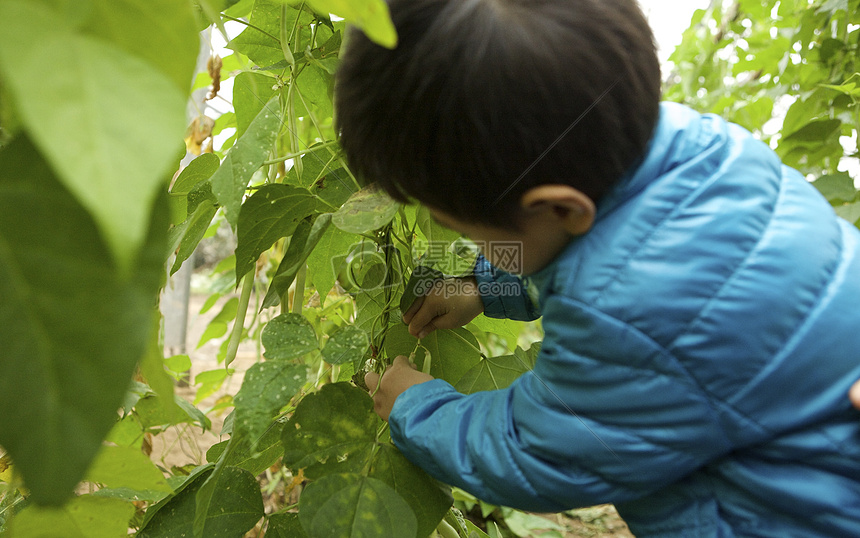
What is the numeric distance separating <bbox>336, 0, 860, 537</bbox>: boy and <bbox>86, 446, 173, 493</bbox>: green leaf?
0.71ft

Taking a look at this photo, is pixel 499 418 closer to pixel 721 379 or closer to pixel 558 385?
pixel 558 385

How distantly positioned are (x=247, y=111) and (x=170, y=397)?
1.58ft

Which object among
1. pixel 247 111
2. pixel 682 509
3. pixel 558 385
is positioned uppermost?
pixel 247 111

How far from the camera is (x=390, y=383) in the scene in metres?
0.59

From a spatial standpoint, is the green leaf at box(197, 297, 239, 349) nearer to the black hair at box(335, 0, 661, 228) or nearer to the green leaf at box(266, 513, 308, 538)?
the green leaf at box(266, 513, 308, 538)

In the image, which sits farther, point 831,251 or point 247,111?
point 247,111

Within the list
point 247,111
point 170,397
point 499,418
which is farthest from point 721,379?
point 247,111

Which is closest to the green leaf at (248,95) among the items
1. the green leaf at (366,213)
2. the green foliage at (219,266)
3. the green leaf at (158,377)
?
the green foliage at (219,266)

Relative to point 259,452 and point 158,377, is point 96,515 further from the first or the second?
point 158,377

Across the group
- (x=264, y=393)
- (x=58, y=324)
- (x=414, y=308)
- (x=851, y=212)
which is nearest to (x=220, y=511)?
(x=264, y=393)

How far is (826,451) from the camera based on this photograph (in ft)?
1.48

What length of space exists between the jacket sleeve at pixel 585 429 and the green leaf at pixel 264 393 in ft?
0.41

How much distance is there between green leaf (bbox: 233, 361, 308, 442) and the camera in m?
0.44

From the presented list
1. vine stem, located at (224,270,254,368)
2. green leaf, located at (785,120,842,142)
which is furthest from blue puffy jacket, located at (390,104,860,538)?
green leaf, located at (785,120,842,142)
